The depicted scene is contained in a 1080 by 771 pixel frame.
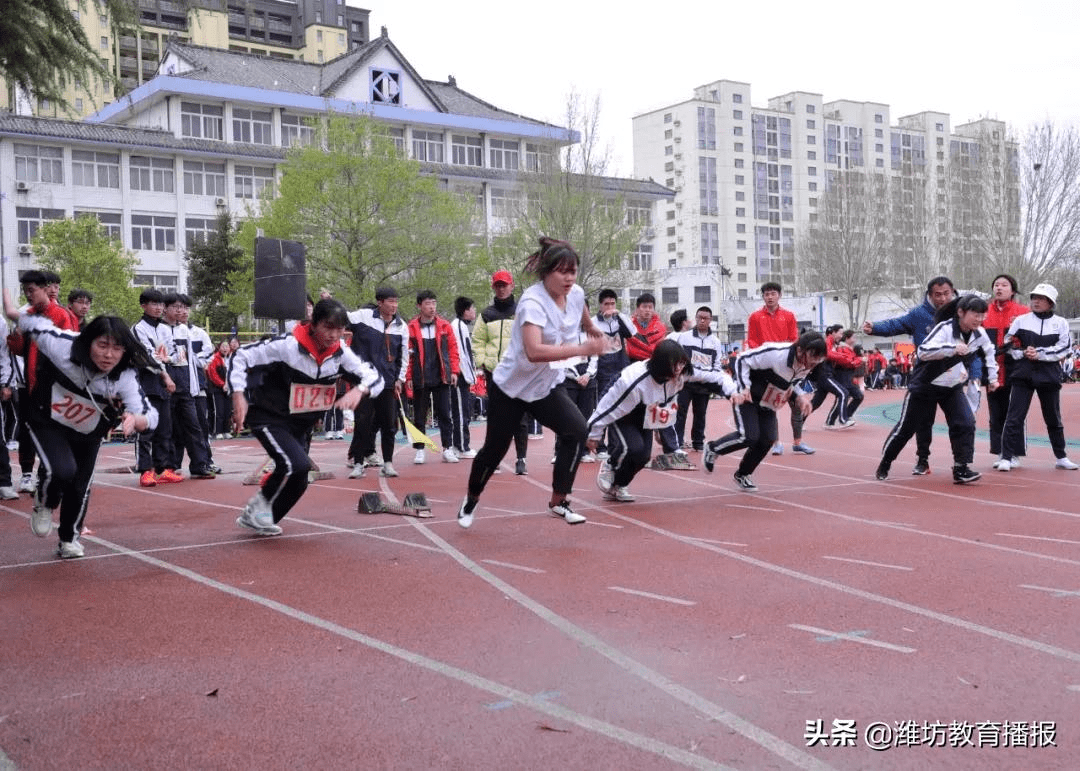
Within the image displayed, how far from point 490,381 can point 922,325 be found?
5676mm

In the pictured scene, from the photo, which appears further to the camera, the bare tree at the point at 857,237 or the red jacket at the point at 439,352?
the bare tree at the point at 857,237

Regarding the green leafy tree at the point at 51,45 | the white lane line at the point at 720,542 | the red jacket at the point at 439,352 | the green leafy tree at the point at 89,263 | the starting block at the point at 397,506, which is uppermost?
the green leafy tree at the point at 89,263

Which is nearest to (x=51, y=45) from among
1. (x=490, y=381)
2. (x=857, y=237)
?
(x=490, y=381)

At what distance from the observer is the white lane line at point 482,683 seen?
11.5 ft

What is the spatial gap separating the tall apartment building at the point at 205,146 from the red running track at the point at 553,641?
3665 cm

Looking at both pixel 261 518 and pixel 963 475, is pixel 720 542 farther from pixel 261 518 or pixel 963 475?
pixel 963 475

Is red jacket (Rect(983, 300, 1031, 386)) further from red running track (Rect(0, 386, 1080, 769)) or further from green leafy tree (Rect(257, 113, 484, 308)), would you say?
green leafy tree (Rect(257, 113, 484, 308))

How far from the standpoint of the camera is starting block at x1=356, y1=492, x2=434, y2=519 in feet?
28.2

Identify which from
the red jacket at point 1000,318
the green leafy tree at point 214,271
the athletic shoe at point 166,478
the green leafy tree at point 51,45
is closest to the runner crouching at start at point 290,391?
the green leafy tree at point 51,45

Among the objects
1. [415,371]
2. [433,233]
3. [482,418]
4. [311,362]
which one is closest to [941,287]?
[415,371]

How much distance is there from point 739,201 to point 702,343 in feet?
332

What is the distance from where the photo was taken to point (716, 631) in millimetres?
4938

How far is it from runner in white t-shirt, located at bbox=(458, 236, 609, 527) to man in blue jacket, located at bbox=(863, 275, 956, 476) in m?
3.92

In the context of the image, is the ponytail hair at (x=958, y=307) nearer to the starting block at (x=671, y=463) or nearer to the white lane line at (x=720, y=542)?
the starting block at (x=671, y=463)
